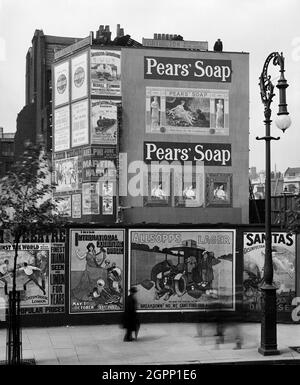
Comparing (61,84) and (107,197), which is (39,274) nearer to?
(107,197)

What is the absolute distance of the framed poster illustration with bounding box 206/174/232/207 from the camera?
89.5 ft

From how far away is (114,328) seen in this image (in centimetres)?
1368

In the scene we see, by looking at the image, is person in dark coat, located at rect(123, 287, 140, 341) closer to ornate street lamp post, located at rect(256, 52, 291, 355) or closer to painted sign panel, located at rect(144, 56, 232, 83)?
ornate street lamp post, located at rect(256, 52, 291, 355)

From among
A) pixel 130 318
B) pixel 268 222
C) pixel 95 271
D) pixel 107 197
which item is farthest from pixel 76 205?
pixel 268 222

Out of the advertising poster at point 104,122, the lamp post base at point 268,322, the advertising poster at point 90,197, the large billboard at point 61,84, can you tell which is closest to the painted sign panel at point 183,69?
the advertising poster at point 104,122

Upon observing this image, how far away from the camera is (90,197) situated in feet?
85.6

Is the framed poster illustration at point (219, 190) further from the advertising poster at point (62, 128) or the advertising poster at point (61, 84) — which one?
the advertising poster at point (61, 84)

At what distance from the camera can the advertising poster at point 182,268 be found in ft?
47.4

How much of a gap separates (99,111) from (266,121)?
15.4 meters

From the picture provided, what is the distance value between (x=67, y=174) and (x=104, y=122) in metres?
3.61

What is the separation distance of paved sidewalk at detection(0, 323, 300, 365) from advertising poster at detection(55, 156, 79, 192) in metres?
13.9

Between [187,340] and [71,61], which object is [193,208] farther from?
[187,340]

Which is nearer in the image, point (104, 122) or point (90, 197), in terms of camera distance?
point (104, 122)

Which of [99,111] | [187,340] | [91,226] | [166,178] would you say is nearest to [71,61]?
[99,111]
